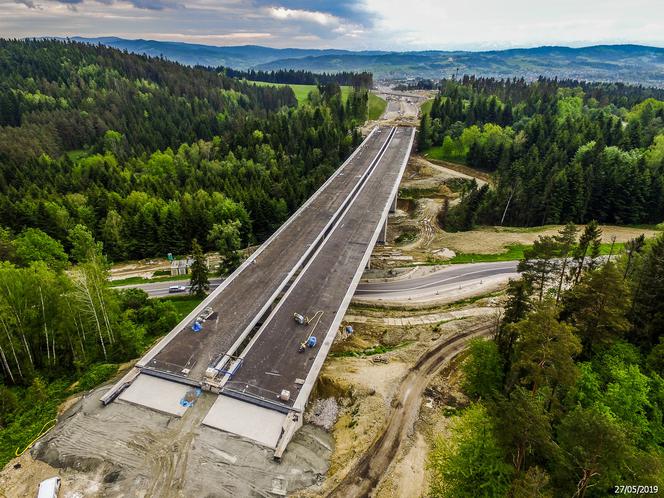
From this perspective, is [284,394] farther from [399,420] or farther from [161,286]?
[161,286]

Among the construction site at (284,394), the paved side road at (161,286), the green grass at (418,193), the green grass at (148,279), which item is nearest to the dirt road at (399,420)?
the construction site at (284,394)

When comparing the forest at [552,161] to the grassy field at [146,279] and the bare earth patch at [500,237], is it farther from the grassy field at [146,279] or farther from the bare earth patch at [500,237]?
the grassy field at [146,279]

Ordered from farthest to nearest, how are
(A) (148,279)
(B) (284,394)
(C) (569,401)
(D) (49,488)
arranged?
(A) (148,279)
(B) (284,394)
(C) (569,401)
(D) (49,488)

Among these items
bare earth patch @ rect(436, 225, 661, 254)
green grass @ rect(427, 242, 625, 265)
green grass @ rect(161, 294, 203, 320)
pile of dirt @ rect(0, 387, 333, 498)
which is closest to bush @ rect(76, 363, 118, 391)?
pile of dirt @ rect(0, 387, 333, 498)

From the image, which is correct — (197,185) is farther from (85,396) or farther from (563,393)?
(563,393)

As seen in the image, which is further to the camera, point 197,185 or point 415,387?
point 197,185

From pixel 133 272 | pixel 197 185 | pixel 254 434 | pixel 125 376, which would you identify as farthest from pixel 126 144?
pixel 254 434

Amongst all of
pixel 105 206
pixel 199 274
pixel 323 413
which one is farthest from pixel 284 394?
pixel 105 206
